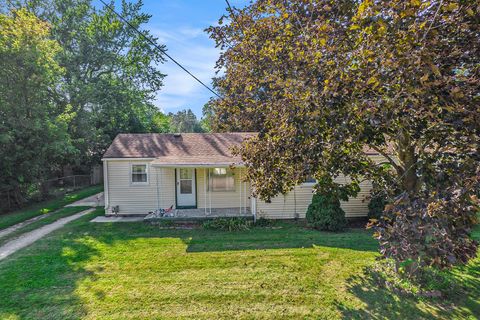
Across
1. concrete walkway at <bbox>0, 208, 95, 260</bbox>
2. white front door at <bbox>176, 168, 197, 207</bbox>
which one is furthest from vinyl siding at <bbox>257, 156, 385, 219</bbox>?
concrete walkway at <bbox>0, 208, 95, 260</bbox>

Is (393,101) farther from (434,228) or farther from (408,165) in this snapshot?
(408,165)

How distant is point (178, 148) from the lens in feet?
42.1

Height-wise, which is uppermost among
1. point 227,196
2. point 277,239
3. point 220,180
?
point 220,180

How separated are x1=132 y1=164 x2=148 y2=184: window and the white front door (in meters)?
1.46

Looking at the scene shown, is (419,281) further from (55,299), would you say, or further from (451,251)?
(55,299)

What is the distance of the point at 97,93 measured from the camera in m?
19.8

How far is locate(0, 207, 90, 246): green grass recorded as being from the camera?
8930mm

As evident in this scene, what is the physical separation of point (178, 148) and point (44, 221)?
6.03 meters

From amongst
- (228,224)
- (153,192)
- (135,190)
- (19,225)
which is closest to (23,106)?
(19,225)

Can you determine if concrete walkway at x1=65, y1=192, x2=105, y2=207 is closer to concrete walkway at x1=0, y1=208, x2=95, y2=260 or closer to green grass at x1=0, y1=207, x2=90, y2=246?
green grass at x1=0, y1=207, x2=90, y2=246

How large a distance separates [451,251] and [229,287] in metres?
3.76

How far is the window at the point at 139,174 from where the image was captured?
39.0 ft

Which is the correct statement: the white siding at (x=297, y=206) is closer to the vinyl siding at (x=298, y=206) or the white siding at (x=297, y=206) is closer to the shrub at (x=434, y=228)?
the vinyl siding at (x=298, y=206)

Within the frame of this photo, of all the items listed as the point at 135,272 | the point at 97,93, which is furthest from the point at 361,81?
the point at 97,93
